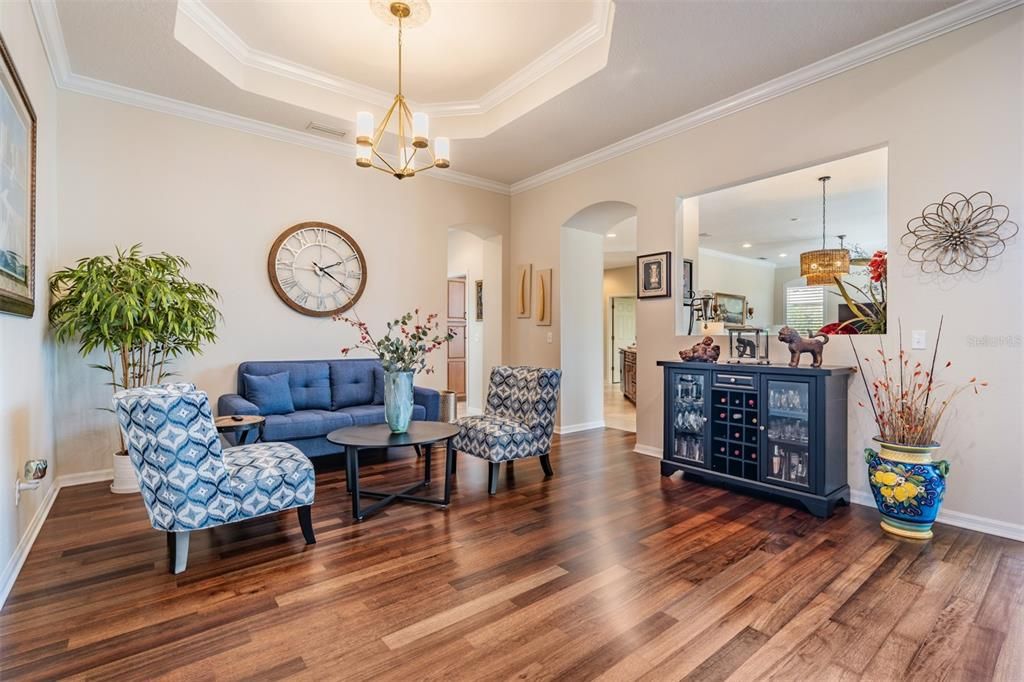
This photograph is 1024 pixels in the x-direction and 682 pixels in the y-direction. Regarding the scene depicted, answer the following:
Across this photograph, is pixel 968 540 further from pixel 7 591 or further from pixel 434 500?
pixel 7 591

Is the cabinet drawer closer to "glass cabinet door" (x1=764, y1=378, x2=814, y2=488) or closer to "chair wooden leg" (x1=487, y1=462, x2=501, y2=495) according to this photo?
"glass cabinet door" (x1=764, y1=378, x2=814, y2=488)

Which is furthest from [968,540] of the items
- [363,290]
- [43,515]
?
[43,515]

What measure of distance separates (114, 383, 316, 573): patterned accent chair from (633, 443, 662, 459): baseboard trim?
318 cm

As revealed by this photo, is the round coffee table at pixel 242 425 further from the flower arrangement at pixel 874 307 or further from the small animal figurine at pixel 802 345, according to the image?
the flower arrangement at pixel 874 307

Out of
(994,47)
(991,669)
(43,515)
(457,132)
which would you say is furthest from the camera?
(457,132)

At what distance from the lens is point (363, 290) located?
5.14 meters

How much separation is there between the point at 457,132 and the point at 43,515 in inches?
164

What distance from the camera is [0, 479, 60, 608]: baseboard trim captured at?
2.12 m

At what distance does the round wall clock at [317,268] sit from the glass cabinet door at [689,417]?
126 inches

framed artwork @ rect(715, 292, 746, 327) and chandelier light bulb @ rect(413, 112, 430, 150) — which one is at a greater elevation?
chandelier light bulb @ rect(413, 112, 430, 150)

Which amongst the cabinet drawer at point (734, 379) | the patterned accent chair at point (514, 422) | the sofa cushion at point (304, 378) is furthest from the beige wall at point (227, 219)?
the cabinet drawer at point (734, 379)

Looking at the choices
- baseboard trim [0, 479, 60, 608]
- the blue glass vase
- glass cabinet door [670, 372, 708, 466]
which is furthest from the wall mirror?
baseboard trim [0, 479, 60, 608]

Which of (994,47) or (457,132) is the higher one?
(457,132)

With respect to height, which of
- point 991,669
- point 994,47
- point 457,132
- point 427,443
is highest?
point 457,132
